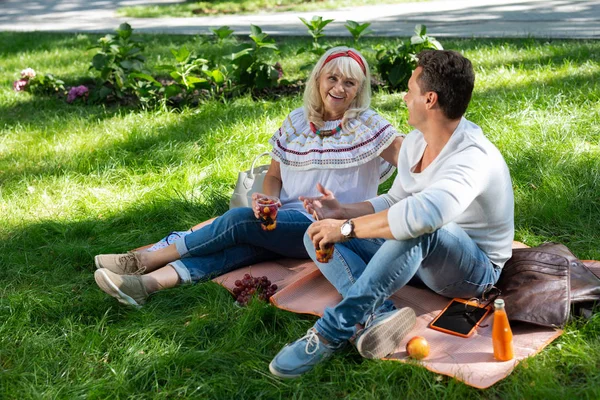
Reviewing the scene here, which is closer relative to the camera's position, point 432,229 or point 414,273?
point 432,229

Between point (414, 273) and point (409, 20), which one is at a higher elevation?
point (414, 273)

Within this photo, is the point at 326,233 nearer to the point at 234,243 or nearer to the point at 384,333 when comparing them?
the point at 384,333

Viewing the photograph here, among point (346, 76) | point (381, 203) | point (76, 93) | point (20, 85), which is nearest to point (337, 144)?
point (346, 76)

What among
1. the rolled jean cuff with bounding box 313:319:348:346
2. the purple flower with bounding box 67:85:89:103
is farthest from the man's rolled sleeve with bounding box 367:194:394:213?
the purple flower with bounding box 67:85:89:103

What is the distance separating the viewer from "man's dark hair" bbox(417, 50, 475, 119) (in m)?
3.30

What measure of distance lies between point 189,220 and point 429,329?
2.07 metres

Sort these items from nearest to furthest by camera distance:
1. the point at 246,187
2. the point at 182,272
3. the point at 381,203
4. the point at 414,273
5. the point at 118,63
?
the point at 414,273
the point at 381,203
the point at 182,272
the point at 246,187
the point at 118,63

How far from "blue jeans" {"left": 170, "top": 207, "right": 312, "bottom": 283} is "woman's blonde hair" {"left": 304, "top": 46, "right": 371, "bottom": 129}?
596mm

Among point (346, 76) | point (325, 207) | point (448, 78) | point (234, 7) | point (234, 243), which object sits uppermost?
point (448, 78)

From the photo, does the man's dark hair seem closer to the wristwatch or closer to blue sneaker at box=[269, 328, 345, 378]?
the wristwatch

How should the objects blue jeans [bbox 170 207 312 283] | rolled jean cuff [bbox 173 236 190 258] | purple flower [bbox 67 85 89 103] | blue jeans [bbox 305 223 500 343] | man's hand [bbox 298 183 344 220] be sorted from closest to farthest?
blue jeans [bbox 305 223 500 343] → man's hand [bbox 298 183 344 220] → blue jeans [bbox 170 207 312 283] → rolled jean cuff [bbox 173 236 190 258] → purple flower [bbox 67 85 89 103]

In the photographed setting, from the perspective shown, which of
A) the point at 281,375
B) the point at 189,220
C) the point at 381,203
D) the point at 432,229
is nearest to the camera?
the point at 432,229

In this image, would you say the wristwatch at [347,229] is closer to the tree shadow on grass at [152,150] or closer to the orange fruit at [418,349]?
the orange fruit at [418,349]

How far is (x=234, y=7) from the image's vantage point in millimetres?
15508
